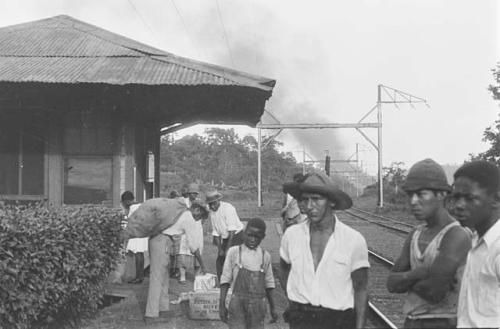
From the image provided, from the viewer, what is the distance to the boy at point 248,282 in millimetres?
5824

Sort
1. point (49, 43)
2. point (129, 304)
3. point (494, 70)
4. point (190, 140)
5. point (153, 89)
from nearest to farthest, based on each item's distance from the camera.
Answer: point (129, 304)
point (153, 89)
point (49, 43)
point (494, 70)
point (190, 140)

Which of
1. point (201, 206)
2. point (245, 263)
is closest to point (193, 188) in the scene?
point (201, 206)

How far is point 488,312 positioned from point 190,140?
7260 centimetres

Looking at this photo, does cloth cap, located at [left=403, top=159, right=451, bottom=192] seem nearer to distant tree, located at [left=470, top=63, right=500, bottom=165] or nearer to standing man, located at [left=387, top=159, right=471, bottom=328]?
standing man, located at [left=387, top=159, right=471, bottom=328]

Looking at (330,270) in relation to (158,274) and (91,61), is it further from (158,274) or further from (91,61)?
(91,61)

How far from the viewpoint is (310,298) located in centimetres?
387

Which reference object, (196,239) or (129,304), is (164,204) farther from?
(129,304)

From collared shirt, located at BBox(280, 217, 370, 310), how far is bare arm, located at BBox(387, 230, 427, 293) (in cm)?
25

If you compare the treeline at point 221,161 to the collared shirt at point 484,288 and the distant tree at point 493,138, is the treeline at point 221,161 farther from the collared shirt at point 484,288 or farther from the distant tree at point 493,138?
the collared shirt at point 484,288

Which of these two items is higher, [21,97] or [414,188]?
[21,97]

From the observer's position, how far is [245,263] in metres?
6.13

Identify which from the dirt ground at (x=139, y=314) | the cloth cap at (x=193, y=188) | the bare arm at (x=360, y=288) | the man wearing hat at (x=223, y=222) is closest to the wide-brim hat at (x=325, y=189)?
the bare arm at (x=360, y=288)

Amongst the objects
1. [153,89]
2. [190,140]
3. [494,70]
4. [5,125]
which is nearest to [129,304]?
[153,89]

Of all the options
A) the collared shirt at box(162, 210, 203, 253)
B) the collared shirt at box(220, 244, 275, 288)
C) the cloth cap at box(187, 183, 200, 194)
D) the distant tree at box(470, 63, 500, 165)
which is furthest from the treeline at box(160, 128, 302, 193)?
the collared shirt at box(220, 244, 275, 288)
